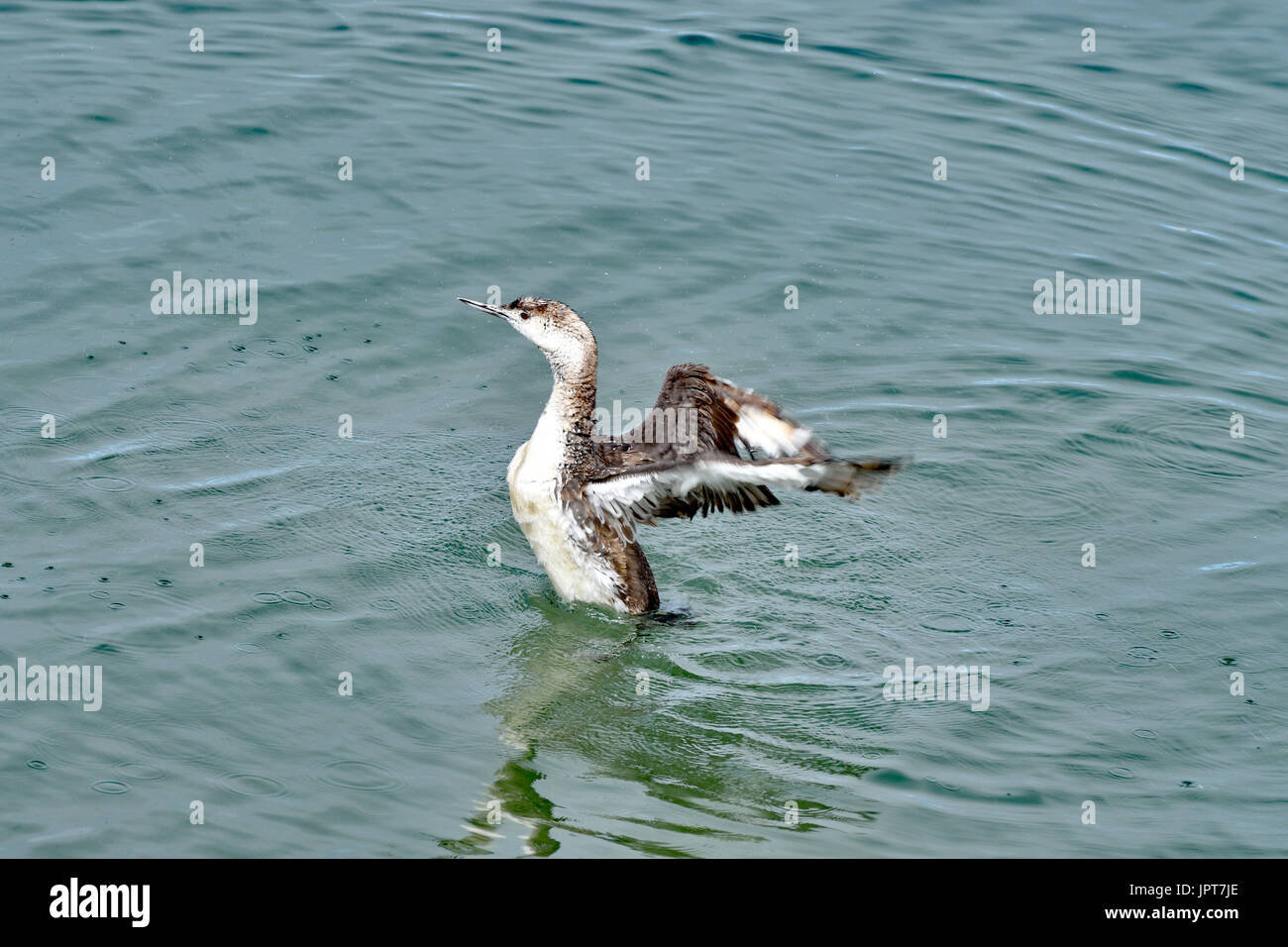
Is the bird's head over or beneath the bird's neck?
over

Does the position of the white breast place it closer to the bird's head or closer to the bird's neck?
the bird's neck

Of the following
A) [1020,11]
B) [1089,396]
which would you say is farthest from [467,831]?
[1020,11]

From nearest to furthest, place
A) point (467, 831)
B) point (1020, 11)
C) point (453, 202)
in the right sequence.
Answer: point (467, 831) < point (453, 202) < point (1020, 11)

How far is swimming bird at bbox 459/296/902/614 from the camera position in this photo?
7.33 m

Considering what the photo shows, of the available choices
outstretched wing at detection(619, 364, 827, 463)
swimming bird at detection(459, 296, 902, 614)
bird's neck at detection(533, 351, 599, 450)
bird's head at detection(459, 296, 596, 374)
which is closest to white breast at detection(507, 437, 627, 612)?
swimming bird at detection(459, 296, 902, 614)

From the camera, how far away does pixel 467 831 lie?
19.2 ft

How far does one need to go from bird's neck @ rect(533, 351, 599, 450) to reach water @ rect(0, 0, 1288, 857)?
41.5 inches

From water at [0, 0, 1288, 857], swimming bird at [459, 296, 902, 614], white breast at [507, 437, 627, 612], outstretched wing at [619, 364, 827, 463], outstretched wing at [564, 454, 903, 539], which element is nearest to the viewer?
outstretched wing at [564, 454, 903, 539]

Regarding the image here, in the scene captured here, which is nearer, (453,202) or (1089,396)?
(1089,396)

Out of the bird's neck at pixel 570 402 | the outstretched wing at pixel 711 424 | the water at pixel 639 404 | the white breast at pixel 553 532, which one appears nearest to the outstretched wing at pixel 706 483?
the white breast at pixel 553 532

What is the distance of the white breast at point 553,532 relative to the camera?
7.62 meters

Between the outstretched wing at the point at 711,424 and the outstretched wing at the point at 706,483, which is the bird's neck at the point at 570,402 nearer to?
the outstretched wing at the point at 706,483

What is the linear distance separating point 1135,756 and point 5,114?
11403mm

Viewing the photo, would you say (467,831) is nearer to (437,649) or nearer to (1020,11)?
(437,649)
